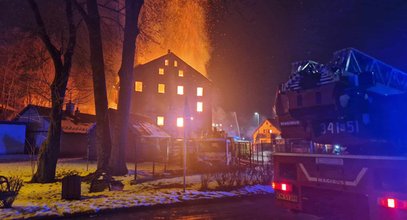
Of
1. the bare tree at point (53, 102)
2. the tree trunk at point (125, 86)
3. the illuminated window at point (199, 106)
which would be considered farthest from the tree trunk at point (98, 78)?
the illuminated window at point (199, 106)

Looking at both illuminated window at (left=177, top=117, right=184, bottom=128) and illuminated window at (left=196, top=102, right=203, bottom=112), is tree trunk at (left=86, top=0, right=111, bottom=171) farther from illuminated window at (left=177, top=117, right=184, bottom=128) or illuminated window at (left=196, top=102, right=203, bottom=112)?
illuminated window at (left=196, top=102, right=203, bottom=112)

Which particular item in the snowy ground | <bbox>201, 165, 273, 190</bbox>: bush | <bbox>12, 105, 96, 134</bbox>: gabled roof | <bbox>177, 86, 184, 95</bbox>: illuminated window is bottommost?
the snowy ground

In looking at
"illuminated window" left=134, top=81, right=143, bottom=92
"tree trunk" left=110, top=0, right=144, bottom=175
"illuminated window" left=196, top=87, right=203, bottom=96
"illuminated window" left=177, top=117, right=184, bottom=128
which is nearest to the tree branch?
"tree trunk" left=110, top=0, right=144, bottom=175

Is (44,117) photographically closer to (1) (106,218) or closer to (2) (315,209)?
(1) (106,218)

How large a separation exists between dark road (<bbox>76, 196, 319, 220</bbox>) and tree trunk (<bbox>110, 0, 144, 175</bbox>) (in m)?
8.49

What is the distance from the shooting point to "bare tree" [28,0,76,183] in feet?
45.6

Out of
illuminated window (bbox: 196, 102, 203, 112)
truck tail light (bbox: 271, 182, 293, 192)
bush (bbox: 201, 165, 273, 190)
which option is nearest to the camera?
truck tail light (bbox: 271, 182, 293, 192)

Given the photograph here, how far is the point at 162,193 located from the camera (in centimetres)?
1183

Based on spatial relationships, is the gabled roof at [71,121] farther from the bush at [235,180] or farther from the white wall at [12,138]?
the bush at [235,180]

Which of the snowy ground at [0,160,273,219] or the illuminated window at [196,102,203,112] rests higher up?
the illuminated window at [196,102,203,112]

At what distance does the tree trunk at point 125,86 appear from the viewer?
695 inches

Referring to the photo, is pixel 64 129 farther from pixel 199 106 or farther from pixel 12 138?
pixel 199 106

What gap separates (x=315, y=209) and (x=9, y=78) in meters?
46.8

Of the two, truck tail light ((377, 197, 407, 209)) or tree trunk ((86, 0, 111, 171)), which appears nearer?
truck tail light ((377, 197, 407, 209))
